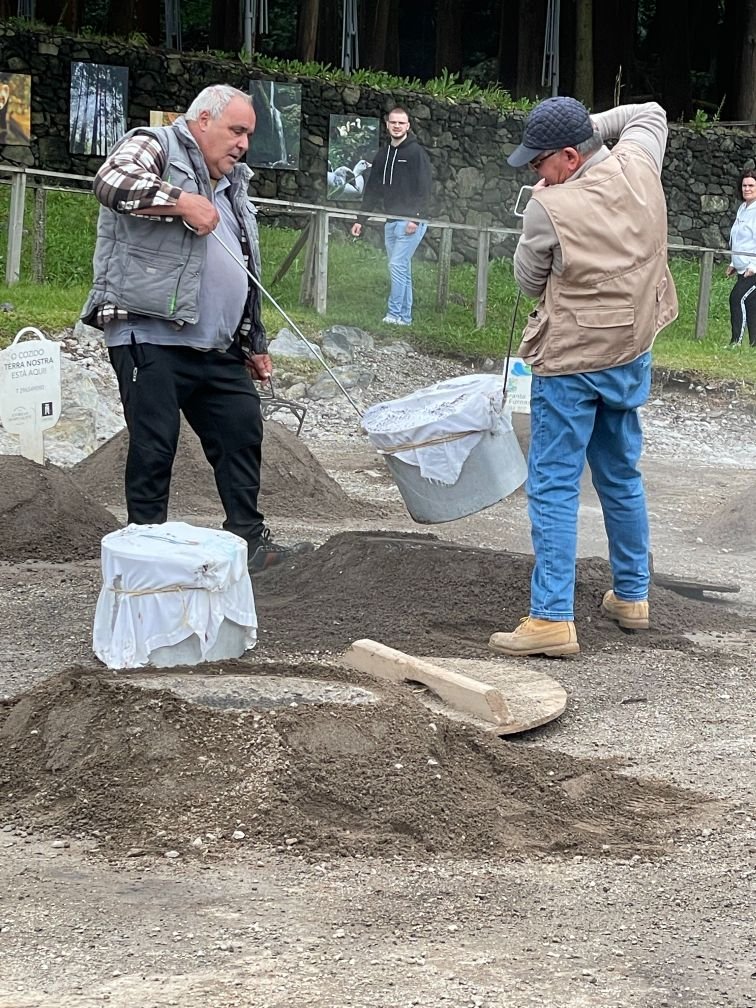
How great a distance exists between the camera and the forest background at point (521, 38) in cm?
2209

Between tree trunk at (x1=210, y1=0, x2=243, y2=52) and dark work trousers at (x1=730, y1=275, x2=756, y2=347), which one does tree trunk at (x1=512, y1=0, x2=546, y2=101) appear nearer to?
tree trunk at (x1=210, y1=0, x2=243, y2=52)

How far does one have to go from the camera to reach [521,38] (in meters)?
23.0

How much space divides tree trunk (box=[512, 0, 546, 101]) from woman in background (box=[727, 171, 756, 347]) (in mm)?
8000

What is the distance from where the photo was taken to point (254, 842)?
11.5 ft

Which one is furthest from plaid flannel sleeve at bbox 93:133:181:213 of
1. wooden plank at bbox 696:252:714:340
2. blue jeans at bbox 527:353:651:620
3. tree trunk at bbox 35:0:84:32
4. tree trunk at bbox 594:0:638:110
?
tree trunk at bbox 594:0:638:110

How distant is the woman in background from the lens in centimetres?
1525

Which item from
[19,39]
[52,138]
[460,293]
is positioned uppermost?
[19,39]

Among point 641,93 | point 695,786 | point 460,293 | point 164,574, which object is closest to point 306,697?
point 164,574

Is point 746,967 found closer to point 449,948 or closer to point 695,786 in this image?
point 449,948

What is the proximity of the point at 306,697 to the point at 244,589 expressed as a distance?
82cm

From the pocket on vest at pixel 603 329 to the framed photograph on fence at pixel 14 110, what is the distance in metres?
14.0

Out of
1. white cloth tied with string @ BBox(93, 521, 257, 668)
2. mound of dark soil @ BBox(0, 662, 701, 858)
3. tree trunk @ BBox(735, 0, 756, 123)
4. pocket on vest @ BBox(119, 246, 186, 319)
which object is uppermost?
tree trunk @ BBox(735, 0, 756, 123)

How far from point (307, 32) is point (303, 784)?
19819mm

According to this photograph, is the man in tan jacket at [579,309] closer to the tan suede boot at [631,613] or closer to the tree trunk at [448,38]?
the tan suede boot at [631,613]
